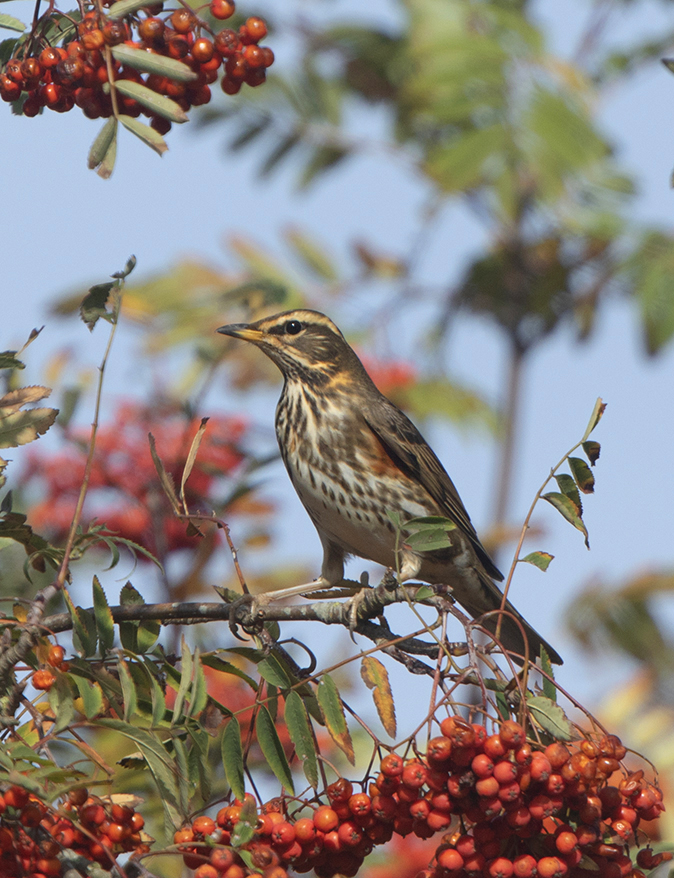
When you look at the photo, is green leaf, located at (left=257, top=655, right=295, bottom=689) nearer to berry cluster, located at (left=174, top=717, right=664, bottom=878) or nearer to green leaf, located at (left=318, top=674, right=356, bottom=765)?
green leaf, located at (left=318, top=674, right=356, bottom=765)

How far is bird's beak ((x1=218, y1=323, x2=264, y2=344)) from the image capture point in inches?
165

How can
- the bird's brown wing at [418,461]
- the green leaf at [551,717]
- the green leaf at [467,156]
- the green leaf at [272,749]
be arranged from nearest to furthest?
the green leaf at [551,717] < the green leaf at [272,749] < the bird's brown wing at [418,461] < the green leaf at [467,156]

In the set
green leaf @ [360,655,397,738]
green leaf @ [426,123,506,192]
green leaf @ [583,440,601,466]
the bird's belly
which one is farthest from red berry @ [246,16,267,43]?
green leaf @ [426,123,506,192]

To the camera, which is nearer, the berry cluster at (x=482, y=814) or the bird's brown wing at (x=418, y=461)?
the berry cluster at (x=482, y=814)

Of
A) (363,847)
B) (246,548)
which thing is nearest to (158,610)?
(363,847)

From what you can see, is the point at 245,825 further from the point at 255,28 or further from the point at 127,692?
the point at 255,28

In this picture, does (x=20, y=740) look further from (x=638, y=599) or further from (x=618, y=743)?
(x=638, y=599)

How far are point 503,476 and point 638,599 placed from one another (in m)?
1.06

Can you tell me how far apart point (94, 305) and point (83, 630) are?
0.65 m

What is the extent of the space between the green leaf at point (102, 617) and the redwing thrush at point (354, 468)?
1.73 m

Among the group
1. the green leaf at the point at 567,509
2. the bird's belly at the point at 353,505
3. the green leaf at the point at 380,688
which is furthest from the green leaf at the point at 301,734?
the bird's belly at the point at 353,505

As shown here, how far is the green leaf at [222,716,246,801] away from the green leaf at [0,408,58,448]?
2.16 feet

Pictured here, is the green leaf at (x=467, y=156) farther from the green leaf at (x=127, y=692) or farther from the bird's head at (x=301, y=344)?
the green leaf at (x=127, y=692)

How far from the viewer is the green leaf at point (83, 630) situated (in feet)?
6.90
